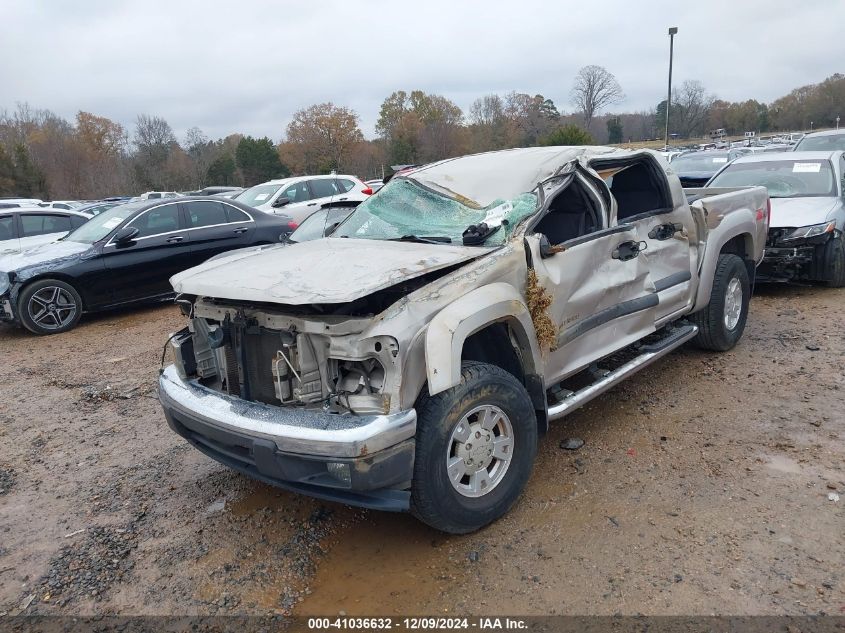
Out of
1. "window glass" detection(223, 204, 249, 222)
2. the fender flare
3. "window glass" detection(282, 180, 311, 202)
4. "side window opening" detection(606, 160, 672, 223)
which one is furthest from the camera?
"window glass" detection(282, 180, 311, 202)

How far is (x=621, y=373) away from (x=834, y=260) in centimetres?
480

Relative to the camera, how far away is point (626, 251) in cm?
400

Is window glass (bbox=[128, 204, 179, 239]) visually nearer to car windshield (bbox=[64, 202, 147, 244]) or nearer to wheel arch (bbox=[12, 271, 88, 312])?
car windshield (bbox=[64, 202, 147, 244])

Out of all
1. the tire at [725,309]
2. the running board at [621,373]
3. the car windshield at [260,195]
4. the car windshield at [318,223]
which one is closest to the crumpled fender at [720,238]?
the tire at [725,309]

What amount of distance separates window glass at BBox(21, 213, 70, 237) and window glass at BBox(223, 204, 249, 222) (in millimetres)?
→ 3152

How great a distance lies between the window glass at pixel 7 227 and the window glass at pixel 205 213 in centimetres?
321

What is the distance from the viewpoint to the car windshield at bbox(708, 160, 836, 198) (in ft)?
26.1

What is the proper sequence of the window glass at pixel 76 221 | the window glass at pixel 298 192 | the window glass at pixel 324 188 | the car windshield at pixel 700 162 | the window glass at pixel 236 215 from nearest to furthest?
the window glass at pixel 236 215 → the window glass at pixel 76 221 → the car windshield at pixel 700 162 → the window glass at pixel 298 192 → the window glass at pixel 324 188

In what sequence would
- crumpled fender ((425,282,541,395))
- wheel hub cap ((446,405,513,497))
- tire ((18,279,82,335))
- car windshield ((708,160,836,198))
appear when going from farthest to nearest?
car windshield ((708,160,836,198)) < tire ((18,279,82,335)) < wheel hub cap ((446,405,513,497)) < crumpled fender ((425,282,541,395))

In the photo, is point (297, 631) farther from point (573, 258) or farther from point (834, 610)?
point (573, 258)

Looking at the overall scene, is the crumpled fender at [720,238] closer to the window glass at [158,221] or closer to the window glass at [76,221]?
the window glass at [158,221]

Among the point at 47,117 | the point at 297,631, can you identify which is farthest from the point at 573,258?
the point at 47,117

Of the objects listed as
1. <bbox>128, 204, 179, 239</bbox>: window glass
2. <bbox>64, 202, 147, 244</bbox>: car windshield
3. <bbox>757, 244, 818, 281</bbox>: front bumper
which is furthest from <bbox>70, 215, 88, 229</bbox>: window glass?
<bbox>757, 244, 818, 281</bbox>: front bumper

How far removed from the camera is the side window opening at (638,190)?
15.4 ft
